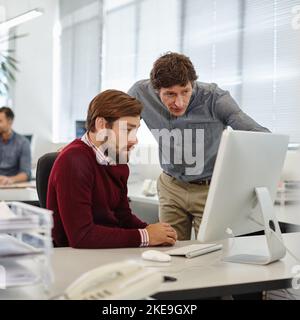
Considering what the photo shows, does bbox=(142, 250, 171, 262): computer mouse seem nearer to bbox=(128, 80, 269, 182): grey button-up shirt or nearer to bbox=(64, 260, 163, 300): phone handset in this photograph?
bbox=(64, 260, 163, 300): phone handset

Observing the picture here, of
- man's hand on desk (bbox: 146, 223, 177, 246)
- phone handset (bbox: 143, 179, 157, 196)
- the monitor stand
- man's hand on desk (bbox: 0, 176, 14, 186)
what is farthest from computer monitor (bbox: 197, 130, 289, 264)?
man's hand on desk (bbox: 0, 176, 14, 186)

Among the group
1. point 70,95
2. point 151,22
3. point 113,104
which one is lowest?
point 113,104

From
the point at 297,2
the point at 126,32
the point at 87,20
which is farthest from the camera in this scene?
the point at 87,20

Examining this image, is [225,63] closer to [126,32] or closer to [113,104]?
[126,32]

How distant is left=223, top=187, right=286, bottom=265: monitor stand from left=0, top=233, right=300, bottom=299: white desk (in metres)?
0.03

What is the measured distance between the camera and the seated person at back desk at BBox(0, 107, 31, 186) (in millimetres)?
3898

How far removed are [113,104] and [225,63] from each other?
2.28 metres

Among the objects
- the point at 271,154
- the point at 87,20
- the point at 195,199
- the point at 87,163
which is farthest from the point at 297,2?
the point at 87,20

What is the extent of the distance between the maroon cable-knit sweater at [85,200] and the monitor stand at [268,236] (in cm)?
35

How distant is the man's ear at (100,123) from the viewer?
1553mm

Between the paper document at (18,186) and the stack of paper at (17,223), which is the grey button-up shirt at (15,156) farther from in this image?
the stack of paper at (17,223)

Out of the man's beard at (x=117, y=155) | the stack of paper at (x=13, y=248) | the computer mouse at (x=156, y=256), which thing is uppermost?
the man's beard at (x=117, y=155)

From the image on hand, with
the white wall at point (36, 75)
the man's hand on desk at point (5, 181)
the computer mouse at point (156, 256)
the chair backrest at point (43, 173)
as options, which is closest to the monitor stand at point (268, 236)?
the computer mouse at point (156, 256)

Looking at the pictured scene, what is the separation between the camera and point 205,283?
1209 millimetres
